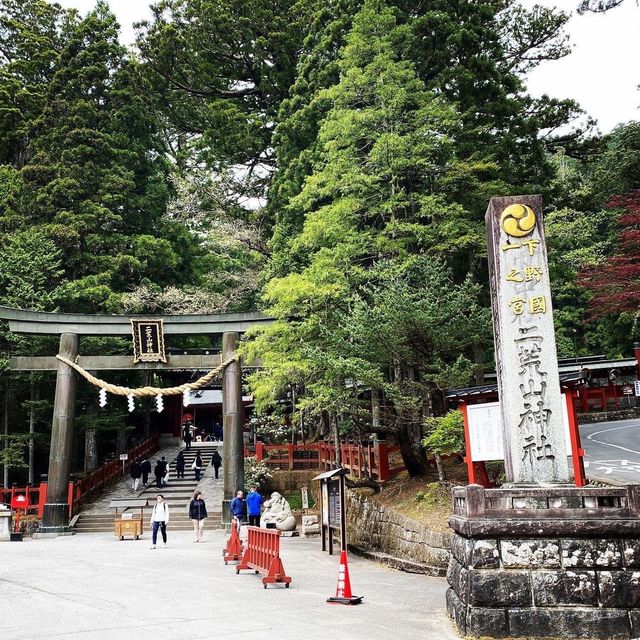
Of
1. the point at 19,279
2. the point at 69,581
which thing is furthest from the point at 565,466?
the point at 19,279

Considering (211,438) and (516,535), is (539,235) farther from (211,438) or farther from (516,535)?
(211,438)

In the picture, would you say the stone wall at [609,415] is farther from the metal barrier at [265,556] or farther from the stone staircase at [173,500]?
the metal barrier at [265,556]

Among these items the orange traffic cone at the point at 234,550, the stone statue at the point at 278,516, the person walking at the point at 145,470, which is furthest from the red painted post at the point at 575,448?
the person walking at the point at 145,470

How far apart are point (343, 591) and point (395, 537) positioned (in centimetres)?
577

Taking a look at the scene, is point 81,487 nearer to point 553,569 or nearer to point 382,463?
point 382,463

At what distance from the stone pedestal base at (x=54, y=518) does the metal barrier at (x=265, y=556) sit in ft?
33.7

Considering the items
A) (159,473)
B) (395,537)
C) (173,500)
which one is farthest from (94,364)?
(395,537)

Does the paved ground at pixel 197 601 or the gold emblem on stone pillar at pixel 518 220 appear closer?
the paved ground at pixel 197 601

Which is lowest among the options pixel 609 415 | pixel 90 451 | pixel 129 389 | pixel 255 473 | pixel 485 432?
pixel 255 473

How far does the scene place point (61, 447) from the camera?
2028 centimetres

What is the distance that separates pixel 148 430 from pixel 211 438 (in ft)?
25.8

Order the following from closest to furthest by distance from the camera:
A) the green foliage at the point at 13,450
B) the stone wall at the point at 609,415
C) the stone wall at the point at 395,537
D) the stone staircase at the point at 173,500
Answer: the stone wall at the point at 395,537, the stone staircase at the point at 173,500, the green foliage at the point at 13,450, the stone wall at the point at 609,415

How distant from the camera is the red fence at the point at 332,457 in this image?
17413 millimetres

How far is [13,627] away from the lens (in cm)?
744
